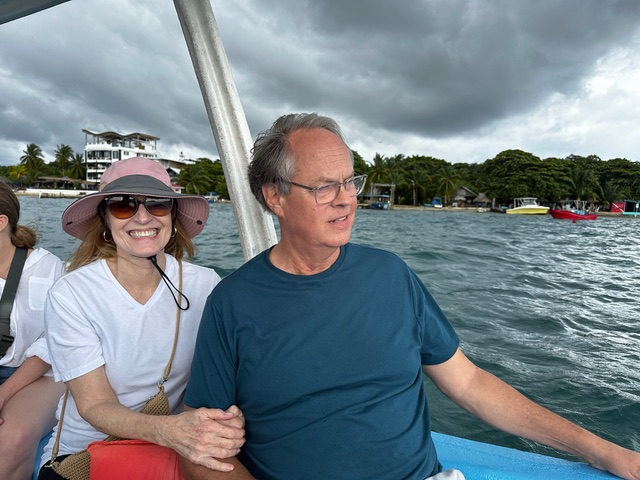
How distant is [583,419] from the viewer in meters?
3.10

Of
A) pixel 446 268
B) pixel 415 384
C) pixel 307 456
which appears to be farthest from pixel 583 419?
pixel 446 268

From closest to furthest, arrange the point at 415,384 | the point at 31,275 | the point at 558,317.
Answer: the point at 415,384 < the point at 31,275 < the point at 558,317

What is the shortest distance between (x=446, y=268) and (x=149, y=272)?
8.34 metres

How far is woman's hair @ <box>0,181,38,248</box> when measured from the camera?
205 centimetres

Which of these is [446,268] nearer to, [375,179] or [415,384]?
[415,384]

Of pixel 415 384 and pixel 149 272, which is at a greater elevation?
pixel 149 272

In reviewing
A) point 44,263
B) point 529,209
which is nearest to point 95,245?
point 44,263

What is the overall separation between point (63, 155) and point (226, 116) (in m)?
81.0

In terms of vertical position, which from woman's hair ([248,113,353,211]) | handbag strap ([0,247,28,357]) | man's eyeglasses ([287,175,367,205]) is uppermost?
woman's hair ([248,113,353,211])

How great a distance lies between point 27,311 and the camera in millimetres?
1998

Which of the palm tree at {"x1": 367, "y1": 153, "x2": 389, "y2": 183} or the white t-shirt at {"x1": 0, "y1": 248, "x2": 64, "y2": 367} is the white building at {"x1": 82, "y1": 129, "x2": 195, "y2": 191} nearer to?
the white t-shirt at {"x1": 0, "y1": 248, "x2": 64, "y2": 367}

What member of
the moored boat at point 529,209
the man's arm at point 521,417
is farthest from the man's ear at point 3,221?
the moored boat at point 529,209

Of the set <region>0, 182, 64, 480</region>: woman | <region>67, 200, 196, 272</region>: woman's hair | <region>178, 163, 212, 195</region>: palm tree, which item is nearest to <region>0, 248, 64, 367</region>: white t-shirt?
<region>0, 182, 64, 480</region>: woman

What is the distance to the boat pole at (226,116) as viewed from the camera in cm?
237
